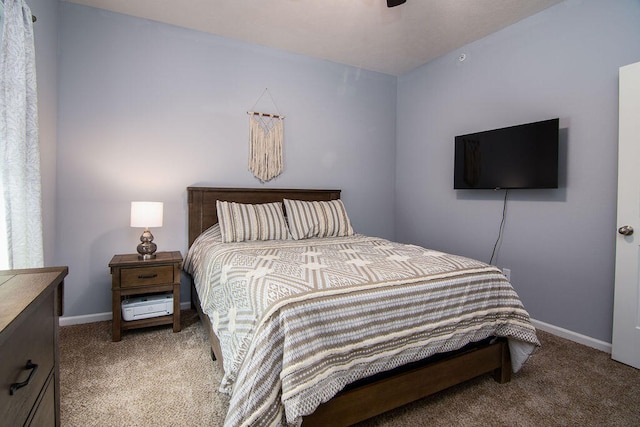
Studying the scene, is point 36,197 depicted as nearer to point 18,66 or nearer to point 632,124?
point 18,66

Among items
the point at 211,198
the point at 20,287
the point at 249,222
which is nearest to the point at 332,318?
the point at 20,287

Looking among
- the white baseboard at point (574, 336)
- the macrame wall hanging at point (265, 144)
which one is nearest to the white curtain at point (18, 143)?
the macrame wall hanging at point (265, 144)

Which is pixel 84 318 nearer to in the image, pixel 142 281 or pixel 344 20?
pixel 142 281

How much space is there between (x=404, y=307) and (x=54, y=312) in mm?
1378

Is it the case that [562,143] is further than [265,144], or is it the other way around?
[265,144]

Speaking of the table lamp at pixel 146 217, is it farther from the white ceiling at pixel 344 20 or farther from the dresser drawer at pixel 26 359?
the white ceiling at pixel 344 20

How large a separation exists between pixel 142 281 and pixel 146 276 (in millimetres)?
45

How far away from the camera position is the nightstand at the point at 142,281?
235cm

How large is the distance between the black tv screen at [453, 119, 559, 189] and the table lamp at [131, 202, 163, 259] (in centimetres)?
281

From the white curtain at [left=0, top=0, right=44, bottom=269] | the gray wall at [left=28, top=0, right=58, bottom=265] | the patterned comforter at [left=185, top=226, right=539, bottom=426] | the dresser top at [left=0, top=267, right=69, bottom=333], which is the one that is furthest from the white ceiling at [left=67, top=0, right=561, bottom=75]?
the dresser top at [left=0, top=267, right=69, bottom=333]

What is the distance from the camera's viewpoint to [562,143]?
2.56 meters

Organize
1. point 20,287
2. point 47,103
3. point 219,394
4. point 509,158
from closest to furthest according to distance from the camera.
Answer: point 20,287 → point 219,394 → point 47,103 → point 509,158

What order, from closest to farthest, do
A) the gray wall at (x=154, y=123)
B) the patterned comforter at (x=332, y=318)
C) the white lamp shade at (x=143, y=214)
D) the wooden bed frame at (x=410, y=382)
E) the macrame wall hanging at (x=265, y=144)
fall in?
the patterned comforter at (x=332, y=318) → the wooden bed frame at (x=410, y=382) → the white lamp shade at (x=143, y=214) → the gray wall at (x=154, y=123) → the macrame wall hanging at (x=265, y=144)

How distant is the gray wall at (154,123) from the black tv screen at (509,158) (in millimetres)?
1480
